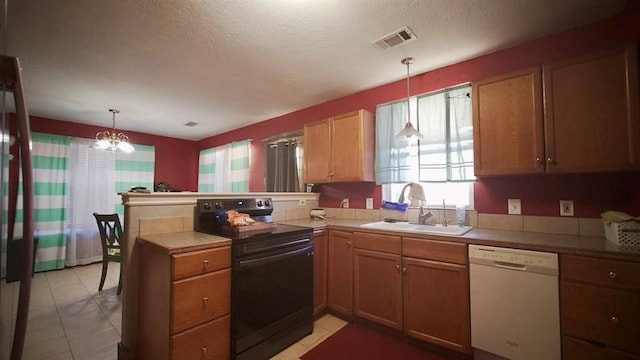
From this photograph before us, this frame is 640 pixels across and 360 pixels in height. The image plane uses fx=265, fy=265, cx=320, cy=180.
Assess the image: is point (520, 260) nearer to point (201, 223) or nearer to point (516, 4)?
point (516, 4)

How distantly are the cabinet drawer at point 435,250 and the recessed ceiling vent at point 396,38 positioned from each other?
158 centimetres

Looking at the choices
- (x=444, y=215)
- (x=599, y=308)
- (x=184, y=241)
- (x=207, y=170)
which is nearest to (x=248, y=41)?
(x=184, y=241)

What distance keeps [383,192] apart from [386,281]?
40.0 inches

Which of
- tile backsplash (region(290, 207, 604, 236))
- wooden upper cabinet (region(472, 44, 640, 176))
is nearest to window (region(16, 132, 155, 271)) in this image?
tile backsplash (region(290, 207, 604, 236))

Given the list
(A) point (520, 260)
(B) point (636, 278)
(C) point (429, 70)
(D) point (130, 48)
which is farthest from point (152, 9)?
(B) point (636, 278)


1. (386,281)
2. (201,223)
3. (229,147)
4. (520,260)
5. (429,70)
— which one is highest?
(429,70)

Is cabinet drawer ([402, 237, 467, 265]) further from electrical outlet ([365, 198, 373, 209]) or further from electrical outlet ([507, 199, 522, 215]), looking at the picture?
electrical outlet ([365, 198, 373, 209])

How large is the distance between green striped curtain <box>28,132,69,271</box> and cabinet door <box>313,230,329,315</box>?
4.28 metres

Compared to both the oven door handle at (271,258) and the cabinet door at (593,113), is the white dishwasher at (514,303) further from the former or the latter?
the oven door handle at (271,258)

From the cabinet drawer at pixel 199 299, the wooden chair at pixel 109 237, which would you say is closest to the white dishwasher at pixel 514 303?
the cabinet drawer at pixel 199 299

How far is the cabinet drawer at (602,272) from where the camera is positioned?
53.8 inches

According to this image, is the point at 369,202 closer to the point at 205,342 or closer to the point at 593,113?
the point at 593,113

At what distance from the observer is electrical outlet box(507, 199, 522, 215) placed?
2.13 m

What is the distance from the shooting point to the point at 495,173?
2.00m
